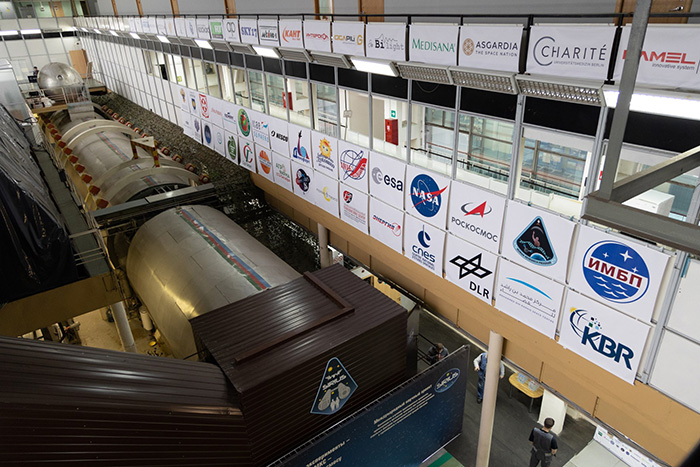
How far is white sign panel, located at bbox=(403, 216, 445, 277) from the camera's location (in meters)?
8.49

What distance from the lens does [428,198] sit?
837 cm

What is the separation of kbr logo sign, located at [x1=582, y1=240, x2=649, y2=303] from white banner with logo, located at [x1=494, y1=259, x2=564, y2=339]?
1.89 feet

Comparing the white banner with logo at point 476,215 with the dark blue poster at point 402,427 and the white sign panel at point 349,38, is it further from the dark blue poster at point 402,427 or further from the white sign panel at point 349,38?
the white sign panel at point 349,38

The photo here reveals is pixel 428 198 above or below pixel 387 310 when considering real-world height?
above

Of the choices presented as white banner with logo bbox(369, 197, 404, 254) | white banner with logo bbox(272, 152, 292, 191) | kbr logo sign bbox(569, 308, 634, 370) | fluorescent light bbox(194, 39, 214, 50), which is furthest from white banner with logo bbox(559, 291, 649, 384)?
fluorescent light bbox(194, 39, 214, 50)

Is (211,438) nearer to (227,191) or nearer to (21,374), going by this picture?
(21,374)

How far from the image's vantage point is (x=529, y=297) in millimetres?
7055

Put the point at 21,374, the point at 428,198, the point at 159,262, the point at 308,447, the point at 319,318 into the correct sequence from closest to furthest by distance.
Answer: the point at 21,374, the point at 308,447, the point at 319,318, the point at 428,198, the point at 159,262

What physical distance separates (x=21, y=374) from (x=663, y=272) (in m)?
6.82

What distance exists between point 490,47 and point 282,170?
306 inches

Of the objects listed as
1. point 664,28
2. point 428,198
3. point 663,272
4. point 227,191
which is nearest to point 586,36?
point 664,28

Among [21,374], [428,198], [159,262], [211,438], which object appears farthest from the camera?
[159,262]

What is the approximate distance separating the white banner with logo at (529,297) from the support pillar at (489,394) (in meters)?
0.84

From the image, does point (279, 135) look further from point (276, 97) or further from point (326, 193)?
point (276, 97)
